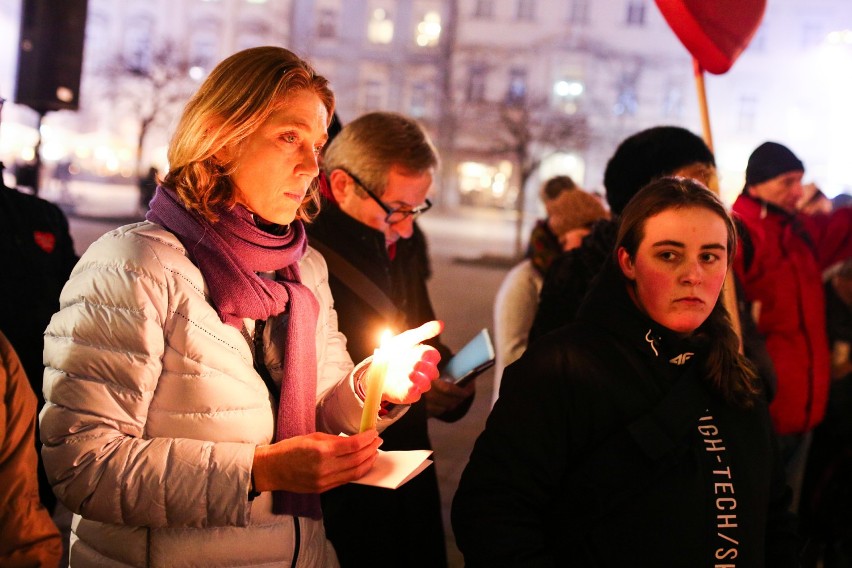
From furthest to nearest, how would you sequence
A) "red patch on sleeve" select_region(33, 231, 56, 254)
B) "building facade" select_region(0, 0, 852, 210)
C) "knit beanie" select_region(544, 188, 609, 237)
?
1. "building facade" select_region(0, 0, 852, 210)
2. "knit beanie" select_region(544, 188, 609, 237)
3. "red patch on sleeve" select_region(33, 231, 56, 254)

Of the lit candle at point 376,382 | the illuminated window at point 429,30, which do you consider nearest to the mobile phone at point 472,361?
the lit candle at point 376,382

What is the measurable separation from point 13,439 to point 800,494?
14.0 feet

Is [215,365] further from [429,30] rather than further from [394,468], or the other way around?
[429,30]

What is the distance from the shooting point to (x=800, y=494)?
15.3ft

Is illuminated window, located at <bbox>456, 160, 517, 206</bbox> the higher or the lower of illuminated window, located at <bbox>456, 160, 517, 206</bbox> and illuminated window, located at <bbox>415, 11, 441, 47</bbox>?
the lower

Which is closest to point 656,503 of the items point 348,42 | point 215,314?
point 215,314

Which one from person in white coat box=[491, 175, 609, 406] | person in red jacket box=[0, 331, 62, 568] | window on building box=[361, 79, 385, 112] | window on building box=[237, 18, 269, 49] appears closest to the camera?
person in red jacket box=[0, 331, 62, 568]

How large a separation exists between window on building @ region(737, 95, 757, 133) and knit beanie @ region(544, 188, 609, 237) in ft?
98.5

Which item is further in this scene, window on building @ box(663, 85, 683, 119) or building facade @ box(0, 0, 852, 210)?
window on building @ box(663, 85, 683, 119)

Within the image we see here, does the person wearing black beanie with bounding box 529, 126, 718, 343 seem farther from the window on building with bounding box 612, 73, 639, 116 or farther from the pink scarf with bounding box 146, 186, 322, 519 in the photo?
the window on building with bounding box 612, 73, 639, 116

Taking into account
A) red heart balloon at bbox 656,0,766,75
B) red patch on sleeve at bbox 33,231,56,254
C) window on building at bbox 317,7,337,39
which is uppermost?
window on building at bbox 317,7,337,39

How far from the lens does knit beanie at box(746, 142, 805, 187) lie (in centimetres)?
425

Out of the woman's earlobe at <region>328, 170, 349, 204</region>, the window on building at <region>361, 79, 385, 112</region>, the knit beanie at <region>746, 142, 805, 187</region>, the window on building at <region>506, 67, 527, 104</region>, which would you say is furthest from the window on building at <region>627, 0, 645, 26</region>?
the woman's earlobe at <region>328, 170, 349, 204</region>

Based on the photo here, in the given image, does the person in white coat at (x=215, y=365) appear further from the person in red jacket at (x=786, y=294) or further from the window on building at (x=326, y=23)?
the window on building at (x=326, y=23)
